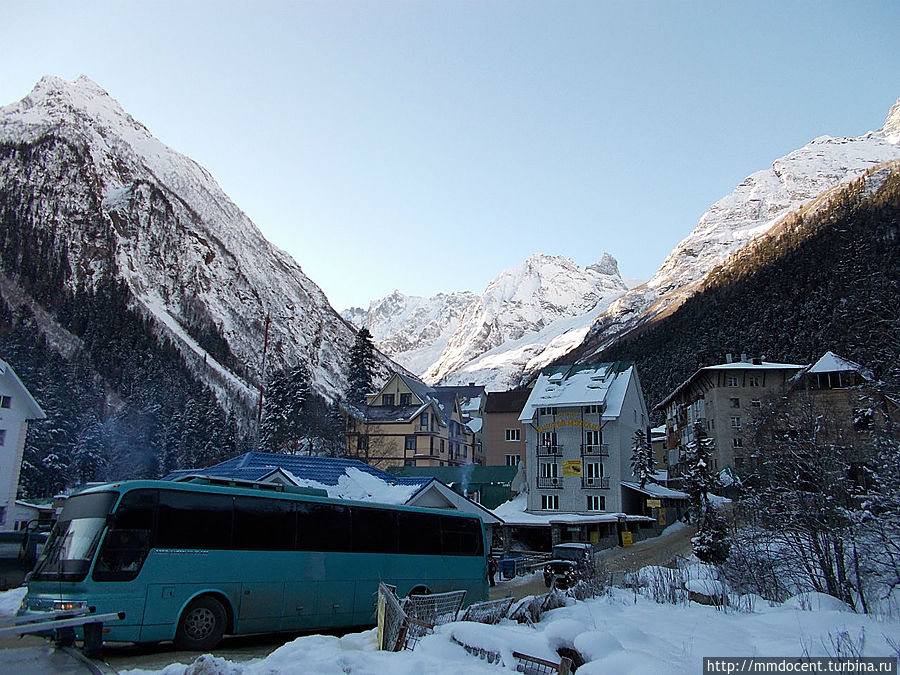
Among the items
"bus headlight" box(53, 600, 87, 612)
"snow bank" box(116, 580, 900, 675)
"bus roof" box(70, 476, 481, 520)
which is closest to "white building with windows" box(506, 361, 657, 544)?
"bus roof" box(70, 476, 481, 520)

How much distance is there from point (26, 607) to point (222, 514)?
3.67 m

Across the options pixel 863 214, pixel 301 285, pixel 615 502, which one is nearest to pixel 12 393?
pixel 615 502

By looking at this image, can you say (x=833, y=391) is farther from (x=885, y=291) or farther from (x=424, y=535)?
(x=424, y=535)

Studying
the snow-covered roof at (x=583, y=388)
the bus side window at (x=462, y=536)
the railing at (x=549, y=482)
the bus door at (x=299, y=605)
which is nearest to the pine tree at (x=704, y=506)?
the snow-covered roof at (x=583, y=388)

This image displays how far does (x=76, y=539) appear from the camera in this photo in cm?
1184

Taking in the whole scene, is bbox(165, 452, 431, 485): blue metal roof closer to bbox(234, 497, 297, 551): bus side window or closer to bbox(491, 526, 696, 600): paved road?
bbox(491, 526, 696, 600): paved road

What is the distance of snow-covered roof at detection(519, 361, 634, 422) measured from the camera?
4944cm

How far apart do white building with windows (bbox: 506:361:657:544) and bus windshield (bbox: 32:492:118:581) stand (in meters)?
36.7

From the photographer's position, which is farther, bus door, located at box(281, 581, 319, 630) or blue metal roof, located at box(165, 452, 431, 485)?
blue metal roof, located at box(165, 452, 431, 485)

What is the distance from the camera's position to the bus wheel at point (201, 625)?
477 inches

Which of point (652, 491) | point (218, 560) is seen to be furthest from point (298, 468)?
point (652, 491)

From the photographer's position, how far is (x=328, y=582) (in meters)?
15.1

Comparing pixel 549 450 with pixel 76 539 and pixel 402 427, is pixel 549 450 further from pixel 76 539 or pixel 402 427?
pixel 76 539

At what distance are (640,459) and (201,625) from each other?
141 ft
